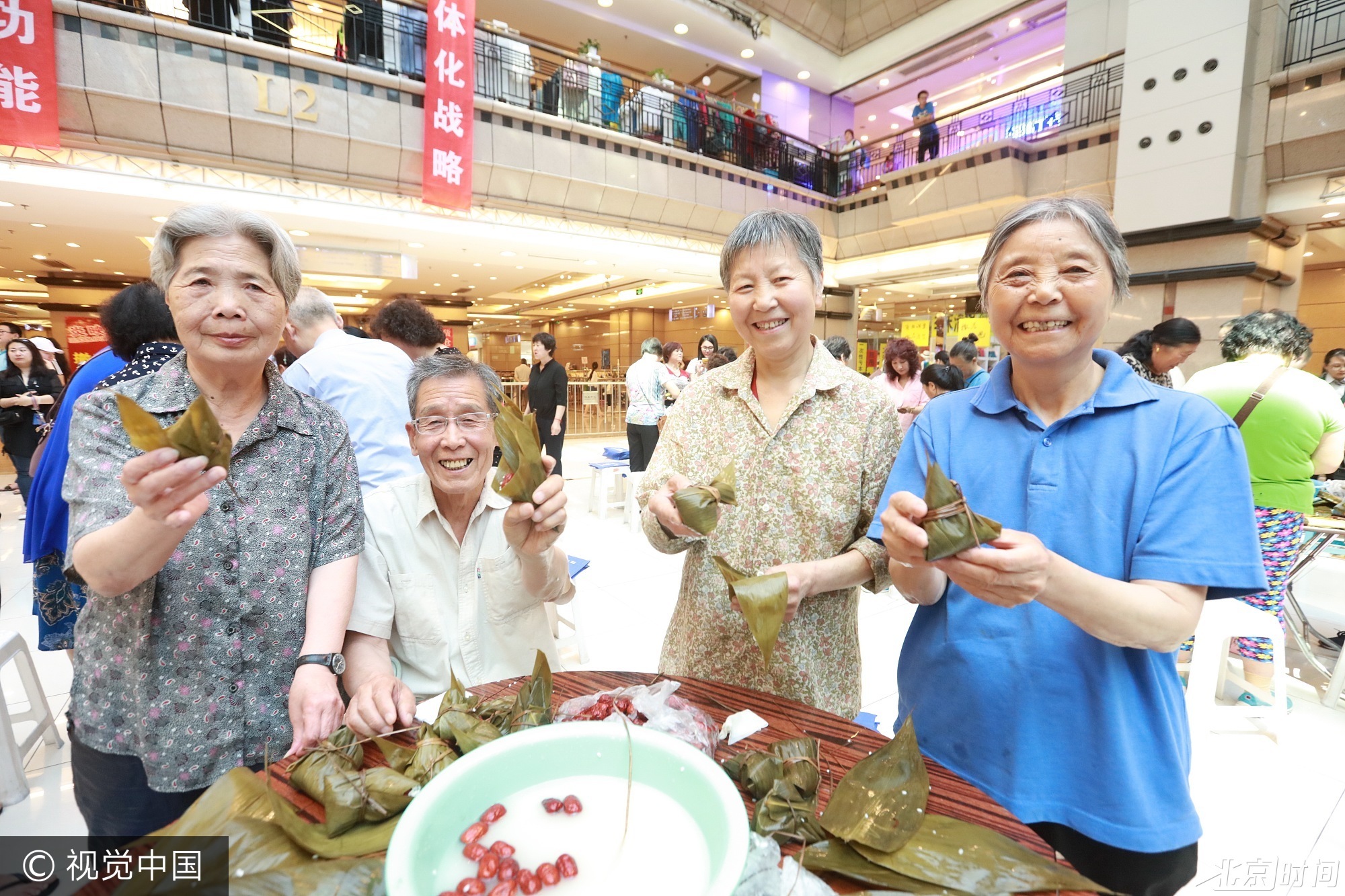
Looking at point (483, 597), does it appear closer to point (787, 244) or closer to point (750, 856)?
point (750, 856)

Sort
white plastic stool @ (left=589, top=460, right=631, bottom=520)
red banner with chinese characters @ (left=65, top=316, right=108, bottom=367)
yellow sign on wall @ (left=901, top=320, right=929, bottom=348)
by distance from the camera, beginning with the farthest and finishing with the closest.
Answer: red banner with chinese characters @ (left=65, top=316, right=108, bottom=367), yellow sign on wall @ (left=901, top=320, right=929, bottom=348), white plastic stool @ (left=589, top=460, right=631, bottom=520)

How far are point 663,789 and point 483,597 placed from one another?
30.8 inches

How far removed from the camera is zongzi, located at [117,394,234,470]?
0.75 meters

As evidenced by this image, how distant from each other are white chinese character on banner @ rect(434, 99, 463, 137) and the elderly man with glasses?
8.17m

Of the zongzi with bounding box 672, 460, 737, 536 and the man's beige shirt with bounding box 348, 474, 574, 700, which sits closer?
the zongzi with bounding box 672, 460, 737, 536

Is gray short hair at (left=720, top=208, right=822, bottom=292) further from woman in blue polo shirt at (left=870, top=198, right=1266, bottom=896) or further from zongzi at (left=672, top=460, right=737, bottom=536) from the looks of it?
zongzi at (left=672, top=460, right=737, bottom=536)

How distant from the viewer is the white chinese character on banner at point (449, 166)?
796 centimetres

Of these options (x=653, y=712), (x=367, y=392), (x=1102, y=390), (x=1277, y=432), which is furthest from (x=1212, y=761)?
(x=367, y=392)

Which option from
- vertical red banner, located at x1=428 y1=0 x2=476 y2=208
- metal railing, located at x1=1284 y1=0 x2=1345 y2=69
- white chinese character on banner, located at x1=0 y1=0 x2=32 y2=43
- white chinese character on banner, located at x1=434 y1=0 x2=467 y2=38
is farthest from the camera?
vertical red banner, located at x1=428 y1=0 x2=476 y2=208

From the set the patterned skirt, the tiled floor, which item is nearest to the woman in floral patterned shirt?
the tiled floor

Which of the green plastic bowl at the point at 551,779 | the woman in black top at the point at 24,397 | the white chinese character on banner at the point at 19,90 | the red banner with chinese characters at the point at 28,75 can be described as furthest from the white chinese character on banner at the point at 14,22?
the green plastic bowl at the point at 551,779

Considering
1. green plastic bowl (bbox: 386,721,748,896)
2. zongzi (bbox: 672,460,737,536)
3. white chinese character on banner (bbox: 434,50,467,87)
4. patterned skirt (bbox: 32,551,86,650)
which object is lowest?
patterned skirt (bbox: 32,551,86,650)

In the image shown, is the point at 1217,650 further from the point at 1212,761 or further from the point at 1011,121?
the point at 1011,121

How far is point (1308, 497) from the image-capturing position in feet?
9.02
